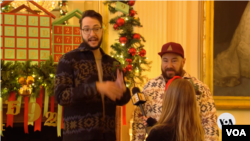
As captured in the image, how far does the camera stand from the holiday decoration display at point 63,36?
3389 millimetres

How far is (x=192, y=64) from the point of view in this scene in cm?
435

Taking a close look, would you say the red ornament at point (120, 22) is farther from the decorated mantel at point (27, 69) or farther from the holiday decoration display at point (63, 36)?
the decorated mantel at point (27, 69)

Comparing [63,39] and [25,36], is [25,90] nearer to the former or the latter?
[25,36]

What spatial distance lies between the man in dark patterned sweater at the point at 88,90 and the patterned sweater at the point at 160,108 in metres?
0.51

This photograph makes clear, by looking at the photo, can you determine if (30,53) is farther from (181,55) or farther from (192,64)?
(192,64)

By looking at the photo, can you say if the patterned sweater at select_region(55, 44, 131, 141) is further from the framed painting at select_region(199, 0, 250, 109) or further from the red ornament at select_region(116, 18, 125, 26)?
the framed painting at select_region(199, 0, 250, 109)

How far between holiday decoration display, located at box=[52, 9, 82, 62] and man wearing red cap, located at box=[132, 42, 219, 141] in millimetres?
1322

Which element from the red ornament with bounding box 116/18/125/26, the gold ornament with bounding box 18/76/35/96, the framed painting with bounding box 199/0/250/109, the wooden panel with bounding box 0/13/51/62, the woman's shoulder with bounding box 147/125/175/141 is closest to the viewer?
the woman's shoulder with bounding box 147/125/175/141

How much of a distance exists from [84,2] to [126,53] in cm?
213

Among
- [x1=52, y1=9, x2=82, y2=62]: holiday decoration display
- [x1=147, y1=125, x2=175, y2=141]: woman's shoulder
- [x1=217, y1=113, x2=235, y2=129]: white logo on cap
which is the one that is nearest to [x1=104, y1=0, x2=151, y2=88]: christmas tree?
[x1=52, y1=9, x2=82, y2=62]: holiday decoration display

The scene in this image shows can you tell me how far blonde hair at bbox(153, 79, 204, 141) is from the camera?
1.68 meters

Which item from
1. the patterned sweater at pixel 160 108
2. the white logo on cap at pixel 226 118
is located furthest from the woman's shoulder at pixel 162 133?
the white logo on cap at pixel 226 118

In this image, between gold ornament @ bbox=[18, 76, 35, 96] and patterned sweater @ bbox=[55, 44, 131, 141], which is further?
gold ornament @ bbox=[18, 76, 35, 96]

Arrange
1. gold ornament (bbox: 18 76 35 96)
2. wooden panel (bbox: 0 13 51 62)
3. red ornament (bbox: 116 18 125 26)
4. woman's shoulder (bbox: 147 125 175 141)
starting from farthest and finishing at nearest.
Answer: red ornament (bbox: 116 18 125 26)
wooden panel (bbox: 0 13 51 62)
gold ornament (bbox: 18 76 35 96)
woman's shoulder (bbox: 147 125 175 141)
